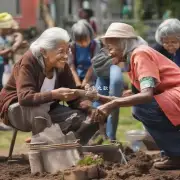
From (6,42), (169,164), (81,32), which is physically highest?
(81,32)

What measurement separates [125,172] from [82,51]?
3.82 m

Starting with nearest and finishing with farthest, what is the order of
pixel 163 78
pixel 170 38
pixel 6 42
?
1. pixel 163 78
2. pixel 170 38
3. pixel 6 42

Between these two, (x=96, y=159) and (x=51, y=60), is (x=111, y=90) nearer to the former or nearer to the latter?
(x=51, y=60)

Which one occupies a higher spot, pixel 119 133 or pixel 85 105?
pixel 85 105

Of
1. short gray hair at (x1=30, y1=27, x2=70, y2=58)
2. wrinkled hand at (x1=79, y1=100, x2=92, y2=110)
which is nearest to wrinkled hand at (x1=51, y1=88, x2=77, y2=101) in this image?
short gray hair at (x1=30, y1=27, x2=70, y2=58)

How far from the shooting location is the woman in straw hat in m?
6.85

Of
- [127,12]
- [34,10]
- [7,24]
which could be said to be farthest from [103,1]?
[7,24]

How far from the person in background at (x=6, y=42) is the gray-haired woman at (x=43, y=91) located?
307cm

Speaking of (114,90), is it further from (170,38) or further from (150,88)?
(150,88)

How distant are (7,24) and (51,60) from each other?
380 centimetres

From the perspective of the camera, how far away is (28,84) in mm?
7344

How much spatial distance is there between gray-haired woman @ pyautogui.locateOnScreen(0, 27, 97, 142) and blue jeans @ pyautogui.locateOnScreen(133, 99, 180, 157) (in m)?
0.61

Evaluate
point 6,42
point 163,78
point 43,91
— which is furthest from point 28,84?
point 6,42

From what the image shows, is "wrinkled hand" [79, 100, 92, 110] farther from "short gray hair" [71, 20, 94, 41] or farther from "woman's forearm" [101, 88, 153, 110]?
"short gray hair" [71, 20, 94, 41]
